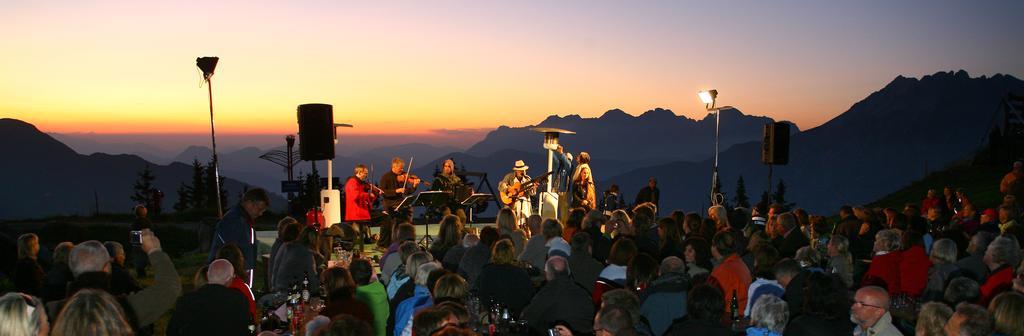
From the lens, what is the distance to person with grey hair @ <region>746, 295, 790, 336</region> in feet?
16.0

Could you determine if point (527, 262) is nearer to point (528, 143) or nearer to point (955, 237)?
point (955, 237)

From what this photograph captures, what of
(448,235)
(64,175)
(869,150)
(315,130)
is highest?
(315,130)

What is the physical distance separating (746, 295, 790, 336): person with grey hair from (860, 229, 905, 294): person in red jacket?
283 centimetres

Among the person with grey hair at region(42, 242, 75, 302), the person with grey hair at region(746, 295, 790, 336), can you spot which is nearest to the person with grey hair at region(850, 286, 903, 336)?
the person with grey hair at region(746, 295, 790, 336)

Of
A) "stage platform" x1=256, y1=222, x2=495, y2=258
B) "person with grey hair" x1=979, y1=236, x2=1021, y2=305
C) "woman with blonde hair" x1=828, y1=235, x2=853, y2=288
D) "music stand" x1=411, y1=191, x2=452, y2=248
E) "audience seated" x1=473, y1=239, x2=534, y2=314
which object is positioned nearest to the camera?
"audience seated" x1=473, y1=239, x2=534, y2=314

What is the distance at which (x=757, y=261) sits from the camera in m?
6.57

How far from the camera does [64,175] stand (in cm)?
14538

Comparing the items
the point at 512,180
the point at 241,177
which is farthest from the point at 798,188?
the point at 512,180

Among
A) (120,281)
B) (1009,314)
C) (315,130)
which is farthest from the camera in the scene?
(315,130)

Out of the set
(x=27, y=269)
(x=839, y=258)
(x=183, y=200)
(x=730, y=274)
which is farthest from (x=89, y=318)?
(x=183, y=200)

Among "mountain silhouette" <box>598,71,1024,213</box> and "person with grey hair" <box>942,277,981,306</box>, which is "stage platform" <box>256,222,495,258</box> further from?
"mountain silhouette" <box>598,71,1024,213</box>

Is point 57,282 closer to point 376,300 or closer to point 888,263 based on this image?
point 376,300

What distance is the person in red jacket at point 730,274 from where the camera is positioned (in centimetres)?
655

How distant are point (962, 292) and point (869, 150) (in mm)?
174787
